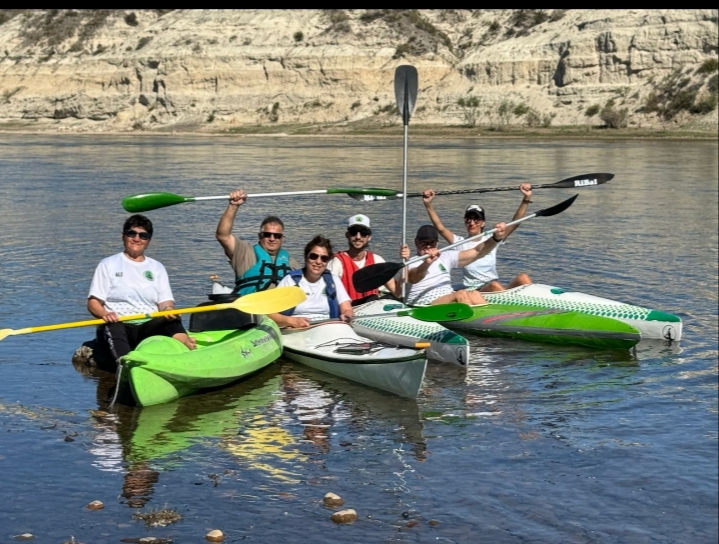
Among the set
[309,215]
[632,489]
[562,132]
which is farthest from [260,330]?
[562,132]

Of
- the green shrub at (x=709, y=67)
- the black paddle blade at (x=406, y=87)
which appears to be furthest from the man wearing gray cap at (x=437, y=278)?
the green shrub at (x=709, y=67)

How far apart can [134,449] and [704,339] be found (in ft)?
16.6

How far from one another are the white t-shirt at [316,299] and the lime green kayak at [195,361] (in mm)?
306

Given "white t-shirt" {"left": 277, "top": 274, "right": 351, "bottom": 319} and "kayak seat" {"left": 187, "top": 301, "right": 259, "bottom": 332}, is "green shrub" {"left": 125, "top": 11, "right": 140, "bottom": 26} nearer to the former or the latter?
"kayak seat" {"left": 187, "top": 301, "right": 259, "bottom": 332}

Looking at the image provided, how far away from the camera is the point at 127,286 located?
7.29 m

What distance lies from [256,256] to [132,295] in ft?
4.59

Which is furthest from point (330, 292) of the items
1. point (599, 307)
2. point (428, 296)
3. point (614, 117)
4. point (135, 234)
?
point (614, 117)

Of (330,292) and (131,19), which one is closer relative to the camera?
(330,292)

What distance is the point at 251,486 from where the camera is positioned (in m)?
5.44

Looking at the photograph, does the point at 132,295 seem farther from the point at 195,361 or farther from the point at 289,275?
the point at 289,275

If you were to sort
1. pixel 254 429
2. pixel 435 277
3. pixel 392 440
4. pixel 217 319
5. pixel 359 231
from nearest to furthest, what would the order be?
pixel 392 440
pixel 254 429
pixel 217 319
pixel 359 231
pixel 435 277

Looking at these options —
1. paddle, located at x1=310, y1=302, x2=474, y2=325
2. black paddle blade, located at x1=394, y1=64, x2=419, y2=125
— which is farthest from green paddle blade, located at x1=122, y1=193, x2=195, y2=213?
black paddle blade, located at x1=394, y1=64, x2=419, y2=125

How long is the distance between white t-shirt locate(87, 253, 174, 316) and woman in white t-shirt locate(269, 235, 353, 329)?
41.0 inches

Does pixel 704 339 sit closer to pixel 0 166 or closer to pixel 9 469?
pixel 9 469
